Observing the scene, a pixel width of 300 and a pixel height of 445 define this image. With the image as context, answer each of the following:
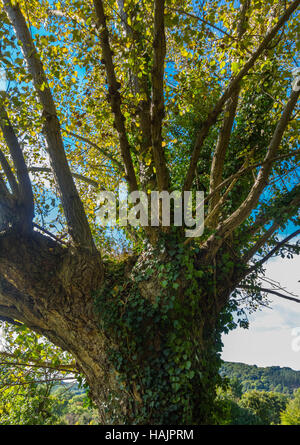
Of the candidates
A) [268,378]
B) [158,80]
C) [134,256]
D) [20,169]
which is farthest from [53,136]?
[268,378]

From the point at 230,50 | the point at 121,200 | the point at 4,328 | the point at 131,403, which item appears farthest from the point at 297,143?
the point at 4,328

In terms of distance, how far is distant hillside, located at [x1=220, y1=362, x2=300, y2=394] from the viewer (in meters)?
42.1

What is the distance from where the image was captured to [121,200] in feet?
16.3

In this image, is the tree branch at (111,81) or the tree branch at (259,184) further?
the tree branch at (259,184)

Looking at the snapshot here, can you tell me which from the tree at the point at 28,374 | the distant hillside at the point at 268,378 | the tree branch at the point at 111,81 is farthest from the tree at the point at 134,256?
the distant hillside at the point at 268,378

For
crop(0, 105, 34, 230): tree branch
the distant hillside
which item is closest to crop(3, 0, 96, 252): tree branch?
crop(0, 105, 34, 230): tree branch

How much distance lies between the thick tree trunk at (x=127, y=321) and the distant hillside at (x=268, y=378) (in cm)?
4379

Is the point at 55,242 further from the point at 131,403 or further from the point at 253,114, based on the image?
the point at 253,114

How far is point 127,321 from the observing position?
3127 mm

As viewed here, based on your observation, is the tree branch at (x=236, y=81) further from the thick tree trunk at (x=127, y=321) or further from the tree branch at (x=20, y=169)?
the tree branch at (x=20, y=169)

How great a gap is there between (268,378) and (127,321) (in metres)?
58.8

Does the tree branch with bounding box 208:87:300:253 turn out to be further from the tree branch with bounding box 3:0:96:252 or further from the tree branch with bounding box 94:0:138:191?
the tree branch with bounding box 3:0:96:252

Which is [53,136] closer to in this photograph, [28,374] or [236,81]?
[236,81]

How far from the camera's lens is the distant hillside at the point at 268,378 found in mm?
42062
